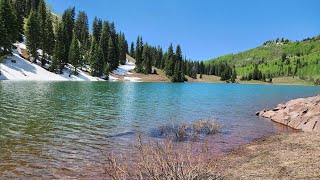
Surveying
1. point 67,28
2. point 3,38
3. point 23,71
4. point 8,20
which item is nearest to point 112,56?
point 67,28

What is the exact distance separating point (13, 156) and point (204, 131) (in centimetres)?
1351

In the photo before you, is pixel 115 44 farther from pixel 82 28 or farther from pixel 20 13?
pixel 20 13

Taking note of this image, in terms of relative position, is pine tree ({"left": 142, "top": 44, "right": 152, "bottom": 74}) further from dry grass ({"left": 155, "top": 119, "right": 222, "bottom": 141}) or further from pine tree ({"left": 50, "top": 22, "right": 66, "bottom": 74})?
dry grass ({"left": 155, "top": 119, "right": 222, "bottom": 141})

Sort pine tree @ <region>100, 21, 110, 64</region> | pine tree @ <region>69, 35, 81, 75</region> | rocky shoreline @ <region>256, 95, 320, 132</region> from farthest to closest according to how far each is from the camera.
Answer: pine tree @ <region>100, 21, 110, 64</region>, pine tree @ <region>69, 35, 81, 75</region>, rocky shoreline @ <region>256, 95, 320, 132</region>

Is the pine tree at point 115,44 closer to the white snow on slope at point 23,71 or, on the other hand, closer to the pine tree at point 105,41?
the pine tree at point 105,41

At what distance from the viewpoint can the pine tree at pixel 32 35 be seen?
3922 inches

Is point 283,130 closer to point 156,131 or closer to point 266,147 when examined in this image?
point 266,147

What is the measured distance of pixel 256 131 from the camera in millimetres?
23188

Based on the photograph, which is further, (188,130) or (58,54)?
(58,54)

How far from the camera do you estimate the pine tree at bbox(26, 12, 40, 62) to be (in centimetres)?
9962

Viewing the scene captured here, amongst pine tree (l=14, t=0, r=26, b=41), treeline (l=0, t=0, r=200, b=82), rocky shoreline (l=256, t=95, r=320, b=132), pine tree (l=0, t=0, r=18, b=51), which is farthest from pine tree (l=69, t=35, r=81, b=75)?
rocky shoreline (l=256, t=95, r=320, b=132)

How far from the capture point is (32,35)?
102 m

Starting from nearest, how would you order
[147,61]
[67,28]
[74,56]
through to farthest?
[74,56]
[67,28]
[147,61]

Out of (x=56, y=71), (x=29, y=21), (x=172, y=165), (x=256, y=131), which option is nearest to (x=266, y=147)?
(x=256, y=131)
